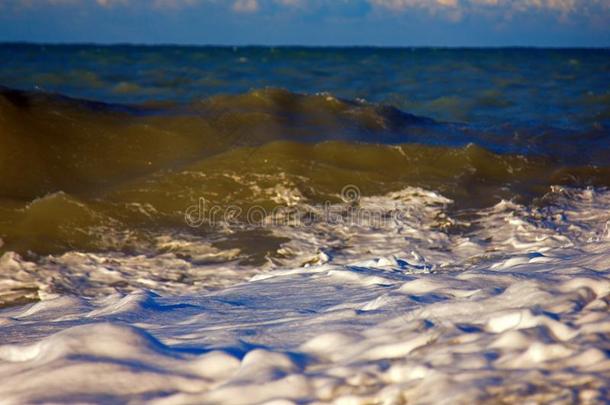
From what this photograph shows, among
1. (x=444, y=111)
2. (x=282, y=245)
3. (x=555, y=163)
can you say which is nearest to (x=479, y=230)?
(x=282, y=245)

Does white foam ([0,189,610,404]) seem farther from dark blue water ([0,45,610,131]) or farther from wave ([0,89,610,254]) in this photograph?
dark blue water ([0,45,610,131])

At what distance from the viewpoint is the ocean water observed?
2268 mm

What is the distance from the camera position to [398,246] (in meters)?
5.71

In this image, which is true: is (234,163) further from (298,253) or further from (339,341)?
(339,341)

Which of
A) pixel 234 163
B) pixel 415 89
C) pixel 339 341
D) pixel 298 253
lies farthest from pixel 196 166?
pixel 415 89

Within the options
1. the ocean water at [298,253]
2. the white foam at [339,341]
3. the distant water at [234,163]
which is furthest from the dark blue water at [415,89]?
the white foam at [339,341]

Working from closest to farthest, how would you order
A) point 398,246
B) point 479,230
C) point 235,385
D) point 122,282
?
point 235,385, point 122,282, point 398,246, point 479,230

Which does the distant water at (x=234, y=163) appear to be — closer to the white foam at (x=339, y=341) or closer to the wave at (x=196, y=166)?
the wave at (x=196, y=166)

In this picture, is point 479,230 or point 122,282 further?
point 479,230

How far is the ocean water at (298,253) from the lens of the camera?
2.27m

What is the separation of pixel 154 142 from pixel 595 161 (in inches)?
229

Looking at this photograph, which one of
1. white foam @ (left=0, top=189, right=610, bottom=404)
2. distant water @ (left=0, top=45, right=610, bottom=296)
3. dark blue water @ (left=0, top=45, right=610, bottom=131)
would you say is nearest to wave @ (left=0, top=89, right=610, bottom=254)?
distant water @ (left=0, top=45, right=610, bottom=296)

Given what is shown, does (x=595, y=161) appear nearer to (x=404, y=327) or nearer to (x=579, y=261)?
(x=579, y=261)

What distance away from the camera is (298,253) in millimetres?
5617
